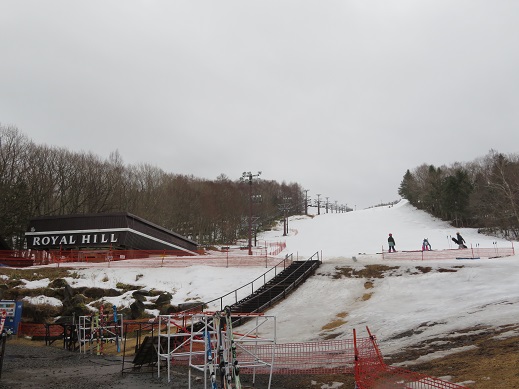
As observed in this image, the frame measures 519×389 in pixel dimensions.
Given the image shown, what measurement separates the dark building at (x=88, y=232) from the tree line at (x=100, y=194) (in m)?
10.8

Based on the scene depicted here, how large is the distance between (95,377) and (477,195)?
235 feet

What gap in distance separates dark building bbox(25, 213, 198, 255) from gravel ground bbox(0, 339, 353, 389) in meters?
22.2

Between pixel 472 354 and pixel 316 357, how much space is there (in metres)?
4.57

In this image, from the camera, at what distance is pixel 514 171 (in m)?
65.4

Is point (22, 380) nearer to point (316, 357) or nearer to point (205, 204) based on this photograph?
point (316, 357)

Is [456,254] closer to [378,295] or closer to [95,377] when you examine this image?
[378,295]

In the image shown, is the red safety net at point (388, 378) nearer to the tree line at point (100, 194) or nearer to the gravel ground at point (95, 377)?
the gravel ground at point (95, 377)

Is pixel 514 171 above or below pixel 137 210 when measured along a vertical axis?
above

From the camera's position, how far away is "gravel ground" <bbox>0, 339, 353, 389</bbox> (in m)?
11.3

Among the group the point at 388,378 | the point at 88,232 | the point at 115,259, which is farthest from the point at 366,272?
the point at 88,232

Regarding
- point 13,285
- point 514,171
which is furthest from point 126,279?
point 514,171

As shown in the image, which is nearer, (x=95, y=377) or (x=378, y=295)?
(x=95, y=377)

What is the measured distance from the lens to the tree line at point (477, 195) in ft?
204

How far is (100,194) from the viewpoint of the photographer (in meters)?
63.2
